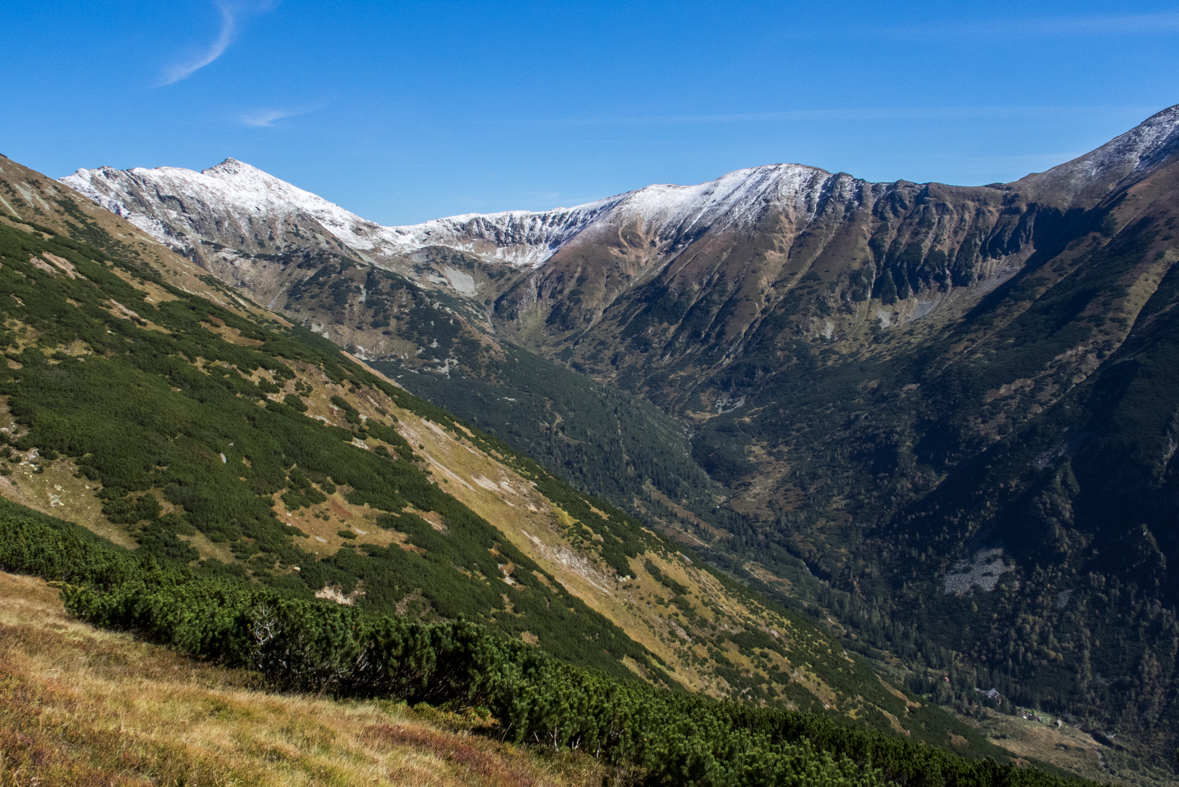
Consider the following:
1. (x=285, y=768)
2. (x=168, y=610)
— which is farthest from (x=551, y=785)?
(x=168, y=610)

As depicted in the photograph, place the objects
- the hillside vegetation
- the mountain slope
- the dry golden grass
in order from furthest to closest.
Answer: the mountain slope
the hillside vegetation
the dry golden grass

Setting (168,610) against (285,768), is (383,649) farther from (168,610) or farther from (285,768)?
(285,768)

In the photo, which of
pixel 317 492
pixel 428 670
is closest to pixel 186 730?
pixel 428 670

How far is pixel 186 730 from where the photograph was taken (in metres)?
16.1

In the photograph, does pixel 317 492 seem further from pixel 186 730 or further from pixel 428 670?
pixel 186 730

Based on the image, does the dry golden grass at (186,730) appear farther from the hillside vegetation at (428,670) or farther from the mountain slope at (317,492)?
the mountain slope at (317,492)

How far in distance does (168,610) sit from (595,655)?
1832 inches

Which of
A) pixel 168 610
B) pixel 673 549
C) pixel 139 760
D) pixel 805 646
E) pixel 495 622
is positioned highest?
pixel 139 760

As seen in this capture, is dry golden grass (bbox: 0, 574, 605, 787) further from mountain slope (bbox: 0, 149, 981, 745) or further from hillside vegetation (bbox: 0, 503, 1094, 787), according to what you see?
mountain slope (bbox: 0, 149, 981, 745)

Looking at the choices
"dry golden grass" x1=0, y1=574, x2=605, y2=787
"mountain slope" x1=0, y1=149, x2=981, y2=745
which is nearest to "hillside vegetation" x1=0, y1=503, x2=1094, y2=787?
"dry golden grass" x1=0, y1=574, x2=605, y2=787

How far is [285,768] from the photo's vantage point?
14961 millimetres

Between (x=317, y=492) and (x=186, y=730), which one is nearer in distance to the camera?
(x=186, y=730)

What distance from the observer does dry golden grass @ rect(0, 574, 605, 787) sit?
1301 cm

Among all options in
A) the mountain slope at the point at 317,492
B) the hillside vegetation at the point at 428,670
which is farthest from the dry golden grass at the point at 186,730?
the mountain slope at the point at 317,492
